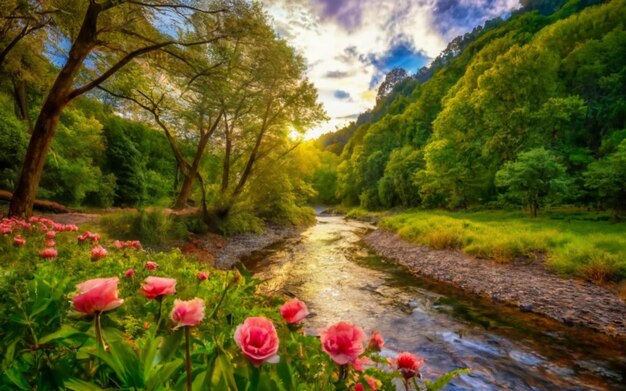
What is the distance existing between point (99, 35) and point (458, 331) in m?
12.7

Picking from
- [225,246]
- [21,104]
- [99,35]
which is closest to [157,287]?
[99,35]

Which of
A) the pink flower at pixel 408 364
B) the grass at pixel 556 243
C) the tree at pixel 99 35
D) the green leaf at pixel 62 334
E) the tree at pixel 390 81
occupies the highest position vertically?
the tree at pixel 390 81

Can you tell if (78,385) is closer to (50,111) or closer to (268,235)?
(50,111)

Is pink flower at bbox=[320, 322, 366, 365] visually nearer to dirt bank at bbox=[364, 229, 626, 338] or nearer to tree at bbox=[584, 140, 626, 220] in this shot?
dirt bank at bbox=[364, 229, 626, 338]

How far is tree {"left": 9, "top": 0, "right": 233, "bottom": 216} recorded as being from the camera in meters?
7.91

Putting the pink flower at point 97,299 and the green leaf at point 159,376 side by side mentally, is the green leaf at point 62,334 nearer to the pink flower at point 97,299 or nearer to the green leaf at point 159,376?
the pink flower at point 97,299

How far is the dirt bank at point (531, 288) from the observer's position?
714 cm

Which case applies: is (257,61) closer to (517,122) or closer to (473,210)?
(517,122)

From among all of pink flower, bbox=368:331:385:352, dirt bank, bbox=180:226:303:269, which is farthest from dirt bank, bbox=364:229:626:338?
pink flower, bbox=368:331:385:352

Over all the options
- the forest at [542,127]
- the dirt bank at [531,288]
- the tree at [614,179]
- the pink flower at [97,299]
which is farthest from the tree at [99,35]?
the tree at [614,179]

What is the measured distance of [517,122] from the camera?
24953 millimetres

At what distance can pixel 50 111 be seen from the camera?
793 centimetres

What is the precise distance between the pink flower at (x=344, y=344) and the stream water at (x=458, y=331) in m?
4.68

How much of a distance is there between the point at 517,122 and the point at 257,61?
2169 cm
